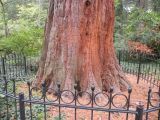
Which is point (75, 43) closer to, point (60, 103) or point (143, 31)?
point (60, 103)

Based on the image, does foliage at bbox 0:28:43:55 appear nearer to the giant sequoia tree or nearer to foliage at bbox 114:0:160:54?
foliage at bbox 114:0:160:54

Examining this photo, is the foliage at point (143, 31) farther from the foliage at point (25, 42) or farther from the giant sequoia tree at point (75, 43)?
the giant sequoia tree at point (75, 43)

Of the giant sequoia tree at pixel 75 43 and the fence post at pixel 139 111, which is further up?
the giant sequoia tree at pixel 75 43

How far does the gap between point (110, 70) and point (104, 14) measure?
4.76 feet

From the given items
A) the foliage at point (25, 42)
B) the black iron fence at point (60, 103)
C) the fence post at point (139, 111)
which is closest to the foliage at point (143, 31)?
the foliage at point (25, 42)

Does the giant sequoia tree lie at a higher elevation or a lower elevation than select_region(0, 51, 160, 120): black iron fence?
higher

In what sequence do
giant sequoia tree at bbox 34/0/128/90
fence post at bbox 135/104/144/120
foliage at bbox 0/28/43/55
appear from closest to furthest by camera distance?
fence post at bbox 135/104/144/120
giant sequoia tree at bbox 34/0/128/90
foliage at bbox 0/28/43/55

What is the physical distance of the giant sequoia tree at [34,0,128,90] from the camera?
20.9ft

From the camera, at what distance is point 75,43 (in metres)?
6.39

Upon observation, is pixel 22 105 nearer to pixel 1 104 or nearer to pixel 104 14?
pixel 1 104

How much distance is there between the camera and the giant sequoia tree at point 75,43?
6371mm

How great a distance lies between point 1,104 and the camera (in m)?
5.32

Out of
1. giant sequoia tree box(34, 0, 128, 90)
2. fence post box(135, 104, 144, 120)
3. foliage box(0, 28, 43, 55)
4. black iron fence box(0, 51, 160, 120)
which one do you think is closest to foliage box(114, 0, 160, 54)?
foliage box(0, 28, 43, 55)

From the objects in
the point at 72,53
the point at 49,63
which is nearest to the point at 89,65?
the point at 72,53
